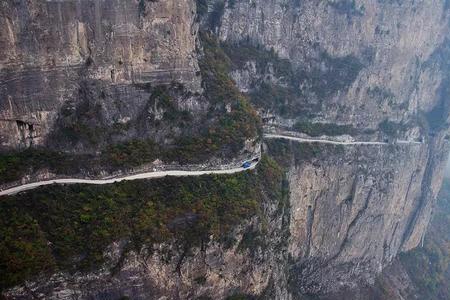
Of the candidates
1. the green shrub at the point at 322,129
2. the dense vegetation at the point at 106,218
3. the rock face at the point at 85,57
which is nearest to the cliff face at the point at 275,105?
the rock face at the point at 85,57

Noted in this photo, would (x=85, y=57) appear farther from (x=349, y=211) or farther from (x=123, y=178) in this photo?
(x=349, y=211)

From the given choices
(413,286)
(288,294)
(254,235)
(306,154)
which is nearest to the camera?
(254,235)

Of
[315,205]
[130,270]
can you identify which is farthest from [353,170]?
[130,270]

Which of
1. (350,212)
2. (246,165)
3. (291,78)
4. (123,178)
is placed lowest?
(350,212)

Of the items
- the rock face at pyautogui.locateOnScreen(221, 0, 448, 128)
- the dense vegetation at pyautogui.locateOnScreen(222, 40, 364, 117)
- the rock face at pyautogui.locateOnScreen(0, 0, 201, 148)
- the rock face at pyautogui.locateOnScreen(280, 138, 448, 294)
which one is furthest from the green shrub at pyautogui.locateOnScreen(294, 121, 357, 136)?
the rock face at pyautogui.locateOnScreen(0, 0, 201, 148)

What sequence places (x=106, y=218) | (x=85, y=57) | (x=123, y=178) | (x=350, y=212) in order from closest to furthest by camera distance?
1. (x=106, y=218)
2. (x=85, y=57)
3. (x=123, y=178)
4. (x=350, y=212)

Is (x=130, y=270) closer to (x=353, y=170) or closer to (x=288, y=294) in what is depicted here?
(x=288, y=294)

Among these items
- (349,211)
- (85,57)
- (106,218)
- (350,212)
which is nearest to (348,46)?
(349,211)
